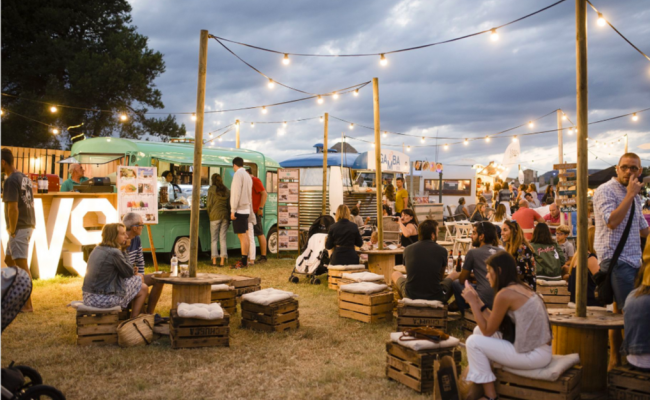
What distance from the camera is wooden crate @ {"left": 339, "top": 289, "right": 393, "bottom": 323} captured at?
21.0ft

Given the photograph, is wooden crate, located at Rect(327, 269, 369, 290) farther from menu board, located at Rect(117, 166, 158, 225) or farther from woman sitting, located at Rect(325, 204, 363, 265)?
menu board, located at Rect(117, 166, 158, 225)

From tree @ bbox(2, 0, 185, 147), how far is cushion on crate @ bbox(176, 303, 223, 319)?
1596 cm

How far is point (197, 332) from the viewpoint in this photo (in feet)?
17.4

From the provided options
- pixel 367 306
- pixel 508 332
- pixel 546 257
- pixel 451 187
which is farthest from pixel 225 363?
pixel 451 187

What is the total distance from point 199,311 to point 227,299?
1568 millimetres

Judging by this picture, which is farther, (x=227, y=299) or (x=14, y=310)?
(x=227, y=299)

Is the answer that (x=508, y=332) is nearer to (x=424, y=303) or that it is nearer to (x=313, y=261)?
(x=424, y=303)

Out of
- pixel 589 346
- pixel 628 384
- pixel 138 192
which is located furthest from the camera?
pixel 138 192

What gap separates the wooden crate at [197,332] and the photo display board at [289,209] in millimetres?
7100

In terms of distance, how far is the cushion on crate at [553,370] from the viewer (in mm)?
3439

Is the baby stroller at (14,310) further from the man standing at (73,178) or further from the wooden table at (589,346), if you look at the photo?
the man standing at (73,178)

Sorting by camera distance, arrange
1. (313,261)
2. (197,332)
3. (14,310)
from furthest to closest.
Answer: (313,261)
(197,332)
(14,310)

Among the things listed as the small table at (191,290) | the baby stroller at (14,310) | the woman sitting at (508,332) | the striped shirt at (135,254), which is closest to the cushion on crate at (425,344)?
the woman sitting at (508,332)

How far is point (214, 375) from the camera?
4.52 m
